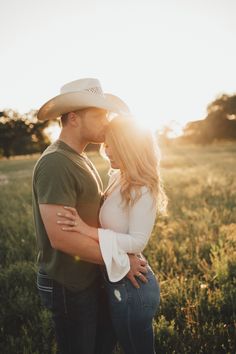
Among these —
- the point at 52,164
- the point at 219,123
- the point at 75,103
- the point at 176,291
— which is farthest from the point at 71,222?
the point at 219,123

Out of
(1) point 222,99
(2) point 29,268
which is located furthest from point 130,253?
(1) point 222,99

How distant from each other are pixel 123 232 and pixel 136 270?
0.28 metres

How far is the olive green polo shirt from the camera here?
1911 mm

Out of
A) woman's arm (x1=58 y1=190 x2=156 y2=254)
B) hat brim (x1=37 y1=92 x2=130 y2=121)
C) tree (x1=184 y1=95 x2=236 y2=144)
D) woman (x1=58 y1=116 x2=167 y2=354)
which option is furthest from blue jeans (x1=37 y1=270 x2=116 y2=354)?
tree (x1=184 y1=95 x2=236 y2=144)

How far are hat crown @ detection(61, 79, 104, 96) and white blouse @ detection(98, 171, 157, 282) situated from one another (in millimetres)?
886

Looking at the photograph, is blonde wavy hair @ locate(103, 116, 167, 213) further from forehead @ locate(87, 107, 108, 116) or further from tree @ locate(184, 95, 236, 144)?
tree @ locate(184, 95, 236, 144)

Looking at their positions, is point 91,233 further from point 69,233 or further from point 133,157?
point 133,157

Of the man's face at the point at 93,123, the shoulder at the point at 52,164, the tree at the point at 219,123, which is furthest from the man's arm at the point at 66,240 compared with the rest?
the tree at the point at 219,123

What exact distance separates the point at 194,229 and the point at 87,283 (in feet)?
14.2

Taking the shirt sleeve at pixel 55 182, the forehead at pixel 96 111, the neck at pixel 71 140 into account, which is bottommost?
the shirt sleeve at pixel 55 182

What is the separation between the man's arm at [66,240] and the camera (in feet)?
6.27

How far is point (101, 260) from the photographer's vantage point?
2059 mm

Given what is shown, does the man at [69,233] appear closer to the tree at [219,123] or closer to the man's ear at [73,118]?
the man's ear at [73,118]

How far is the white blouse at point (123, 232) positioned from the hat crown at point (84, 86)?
2.91 feet
